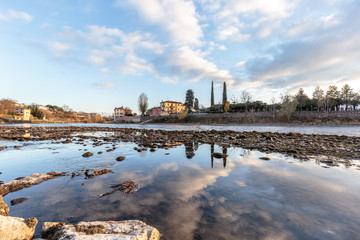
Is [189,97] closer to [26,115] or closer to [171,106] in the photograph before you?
[171,106]

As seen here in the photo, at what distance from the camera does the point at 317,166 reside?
23.2 feet

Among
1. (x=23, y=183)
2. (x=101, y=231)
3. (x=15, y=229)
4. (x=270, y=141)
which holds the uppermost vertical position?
(x=15, y=229)

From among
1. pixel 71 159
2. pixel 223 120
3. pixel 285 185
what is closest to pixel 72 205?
pixel 71 159

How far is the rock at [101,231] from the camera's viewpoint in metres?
2.29

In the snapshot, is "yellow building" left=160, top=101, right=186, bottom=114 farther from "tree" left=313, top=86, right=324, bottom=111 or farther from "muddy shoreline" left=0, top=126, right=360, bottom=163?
"muddy shoreline" left=0, top=126, right=360, bottom=163

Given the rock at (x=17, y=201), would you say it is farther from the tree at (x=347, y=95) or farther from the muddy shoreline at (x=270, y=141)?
the tree at (x=347, y=95)

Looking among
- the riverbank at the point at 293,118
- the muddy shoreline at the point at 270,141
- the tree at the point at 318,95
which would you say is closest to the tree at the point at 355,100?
the tree at the point at 318,95

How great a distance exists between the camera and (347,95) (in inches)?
2504

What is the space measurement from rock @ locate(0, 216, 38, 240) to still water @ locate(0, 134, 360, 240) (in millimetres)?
602

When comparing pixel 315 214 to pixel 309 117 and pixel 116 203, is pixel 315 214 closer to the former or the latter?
pixel 116 203

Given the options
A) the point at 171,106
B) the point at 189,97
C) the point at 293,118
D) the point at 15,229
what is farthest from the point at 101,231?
the point at 171,106

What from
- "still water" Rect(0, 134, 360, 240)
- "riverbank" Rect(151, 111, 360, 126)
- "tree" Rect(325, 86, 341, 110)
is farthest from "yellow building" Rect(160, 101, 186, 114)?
"still water" Rect(0, 134, 360, 240)

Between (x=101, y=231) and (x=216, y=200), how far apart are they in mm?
2972

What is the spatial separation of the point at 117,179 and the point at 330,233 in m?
6.25
